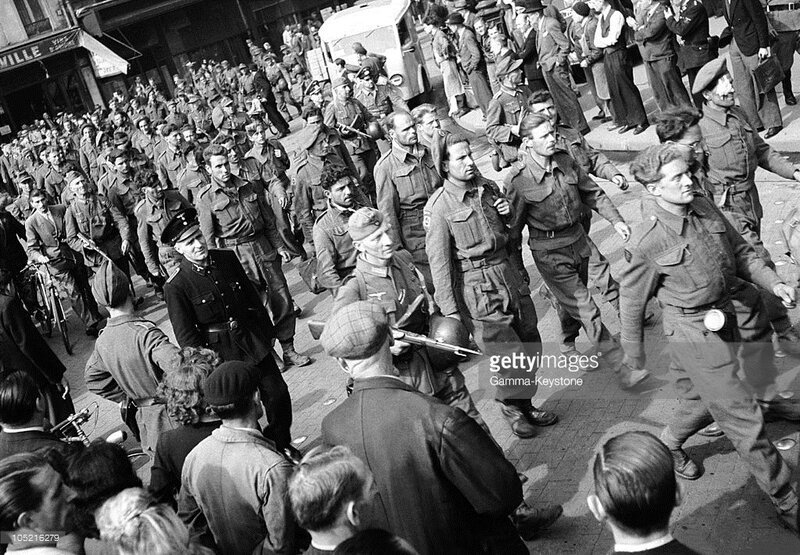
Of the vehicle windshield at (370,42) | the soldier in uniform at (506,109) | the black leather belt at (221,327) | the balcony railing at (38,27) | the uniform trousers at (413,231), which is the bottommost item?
the uniform trousers at (413,231)

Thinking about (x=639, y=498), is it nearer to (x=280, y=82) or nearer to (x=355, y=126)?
(x=355, y=126)

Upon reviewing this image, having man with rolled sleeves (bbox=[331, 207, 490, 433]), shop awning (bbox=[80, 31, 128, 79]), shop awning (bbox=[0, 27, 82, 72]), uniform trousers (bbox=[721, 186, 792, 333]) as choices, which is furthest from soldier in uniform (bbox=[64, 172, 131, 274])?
shop awning (bbox=[0, 27, 82, 72])

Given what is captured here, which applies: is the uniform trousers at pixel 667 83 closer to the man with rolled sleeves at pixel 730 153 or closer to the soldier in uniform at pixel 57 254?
the man with rolled sleeves at pixel 730 153

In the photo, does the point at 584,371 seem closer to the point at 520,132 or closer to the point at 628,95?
the point at 520,132

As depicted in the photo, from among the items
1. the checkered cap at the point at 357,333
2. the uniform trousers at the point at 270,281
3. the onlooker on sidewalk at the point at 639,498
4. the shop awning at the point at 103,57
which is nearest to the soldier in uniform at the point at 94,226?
the uniform trousers at the point at 270,281

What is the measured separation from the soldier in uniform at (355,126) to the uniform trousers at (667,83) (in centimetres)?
412

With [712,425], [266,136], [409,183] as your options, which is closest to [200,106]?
[266,136]

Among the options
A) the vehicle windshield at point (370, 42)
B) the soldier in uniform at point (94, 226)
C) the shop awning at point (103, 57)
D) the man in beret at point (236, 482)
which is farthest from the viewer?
the shop awning at point (103, 57)

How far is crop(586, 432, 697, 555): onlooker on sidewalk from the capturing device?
2758 millimetres

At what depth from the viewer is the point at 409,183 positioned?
8.28 meters

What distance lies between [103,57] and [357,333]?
39.0 m

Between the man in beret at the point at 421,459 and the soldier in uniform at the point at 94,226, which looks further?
the soldier in uniform at the point at 94,226

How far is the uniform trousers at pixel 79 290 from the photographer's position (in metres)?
12.2

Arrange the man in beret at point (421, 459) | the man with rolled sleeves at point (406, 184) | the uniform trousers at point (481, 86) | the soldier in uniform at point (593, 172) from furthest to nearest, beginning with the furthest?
the uniform trousers at point (481, 86)
the man with rolled sleeves at point (406, 184)
the soldier in uniform at point (593, 172)
the man in beret at point (421, 459)
